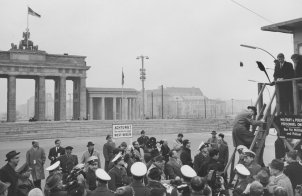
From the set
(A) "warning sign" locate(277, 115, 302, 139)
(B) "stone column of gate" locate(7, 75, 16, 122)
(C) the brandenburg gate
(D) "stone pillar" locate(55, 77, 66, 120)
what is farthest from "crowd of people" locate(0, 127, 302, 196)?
(D) "stone pillar" locate(55, 77, 66, 120)

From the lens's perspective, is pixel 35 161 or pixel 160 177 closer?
pixel 160 177

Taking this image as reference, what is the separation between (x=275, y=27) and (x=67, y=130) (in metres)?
29.8

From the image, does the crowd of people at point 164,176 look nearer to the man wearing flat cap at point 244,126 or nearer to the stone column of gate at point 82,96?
the man wearing flat cap at point 244,126

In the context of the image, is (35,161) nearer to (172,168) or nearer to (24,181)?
(24,181)

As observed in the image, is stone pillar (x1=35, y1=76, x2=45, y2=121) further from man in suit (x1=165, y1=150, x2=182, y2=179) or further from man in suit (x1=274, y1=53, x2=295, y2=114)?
man in suit (x1=274, y1=53, x2=295, y2=114)

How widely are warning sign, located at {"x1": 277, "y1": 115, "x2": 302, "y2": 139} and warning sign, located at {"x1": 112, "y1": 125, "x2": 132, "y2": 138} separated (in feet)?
23.9

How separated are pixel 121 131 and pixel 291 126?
773 centimetres

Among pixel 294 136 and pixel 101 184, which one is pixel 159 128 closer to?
pixel 294 136

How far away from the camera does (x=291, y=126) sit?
25.6ft

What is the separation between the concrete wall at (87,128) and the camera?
3341 centimetres

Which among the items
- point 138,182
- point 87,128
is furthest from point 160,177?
point 87,128

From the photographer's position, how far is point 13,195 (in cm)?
636

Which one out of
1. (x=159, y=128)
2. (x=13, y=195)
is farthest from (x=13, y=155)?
(x=159, y=128)

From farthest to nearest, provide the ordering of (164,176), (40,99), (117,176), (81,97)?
(81,97)
(40,99)
(164,176)
(117,176)
